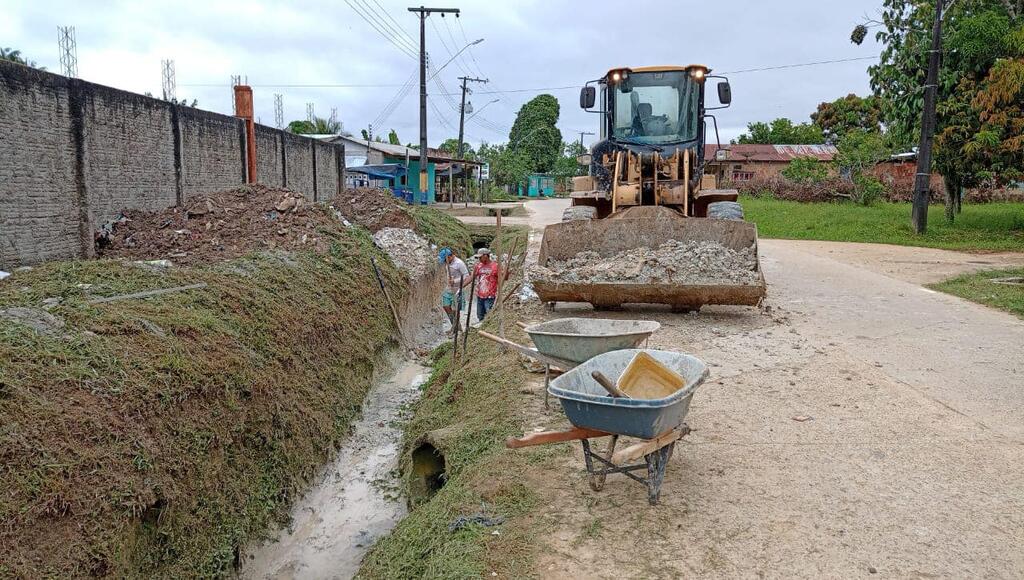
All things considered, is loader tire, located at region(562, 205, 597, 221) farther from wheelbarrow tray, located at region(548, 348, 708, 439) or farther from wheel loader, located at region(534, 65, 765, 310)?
wheelbarrow tray, located at region(548, 348, 708, 439)

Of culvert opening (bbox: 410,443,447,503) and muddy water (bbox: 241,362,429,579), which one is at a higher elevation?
culvert opening (bbox: 410,443,447,503)

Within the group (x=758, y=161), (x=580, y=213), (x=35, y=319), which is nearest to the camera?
(x=35, y=319)

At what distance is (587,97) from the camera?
11523 mm

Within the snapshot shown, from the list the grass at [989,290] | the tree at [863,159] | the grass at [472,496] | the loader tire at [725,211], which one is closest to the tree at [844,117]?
the tree at [863,159]

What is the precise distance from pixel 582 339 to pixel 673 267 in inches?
160

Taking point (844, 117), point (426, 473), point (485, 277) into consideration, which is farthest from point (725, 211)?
point (844, 117)

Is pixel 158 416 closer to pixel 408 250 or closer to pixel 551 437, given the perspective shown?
pixel 551 437

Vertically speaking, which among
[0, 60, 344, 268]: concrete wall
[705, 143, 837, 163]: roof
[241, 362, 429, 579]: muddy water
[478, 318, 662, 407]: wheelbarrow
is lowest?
[241, 362, 429, 579]: muddy water

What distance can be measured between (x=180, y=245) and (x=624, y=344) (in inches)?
298

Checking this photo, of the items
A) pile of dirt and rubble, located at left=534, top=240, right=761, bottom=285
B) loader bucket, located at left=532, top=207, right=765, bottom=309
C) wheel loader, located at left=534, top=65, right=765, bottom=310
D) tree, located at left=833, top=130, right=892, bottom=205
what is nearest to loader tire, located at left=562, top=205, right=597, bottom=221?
wheel loader, located at left=534, top=65, right=765, bottom=310

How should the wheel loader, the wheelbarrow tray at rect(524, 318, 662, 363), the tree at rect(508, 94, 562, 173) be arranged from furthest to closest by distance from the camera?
the tree at rect(508, 94, 562, 173) < the wheel loader < the wheelbarrow tray at rect(524, 318, 662, 363)

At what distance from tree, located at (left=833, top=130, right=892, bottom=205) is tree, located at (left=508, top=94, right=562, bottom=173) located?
34823 millimetres

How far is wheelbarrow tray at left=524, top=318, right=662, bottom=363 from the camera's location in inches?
235

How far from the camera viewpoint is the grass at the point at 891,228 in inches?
841
